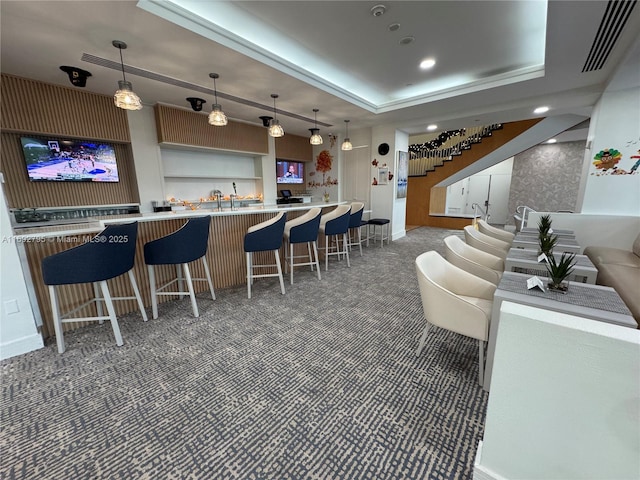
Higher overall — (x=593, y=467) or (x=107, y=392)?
(x=593, y=467)

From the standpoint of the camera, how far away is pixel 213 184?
226 inches

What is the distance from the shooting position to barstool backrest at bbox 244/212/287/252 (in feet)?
9.72

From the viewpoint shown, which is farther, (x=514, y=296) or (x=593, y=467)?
(x=514, y=296)

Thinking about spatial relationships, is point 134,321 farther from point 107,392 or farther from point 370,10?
point 370,10

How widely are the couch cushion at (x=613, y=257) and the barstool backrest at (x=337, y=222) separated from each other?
119 inches

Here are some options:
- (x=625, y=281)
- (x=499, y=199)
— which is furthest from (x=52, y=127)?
(x=499, y=199)

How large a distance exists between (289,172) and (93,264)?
19.0ft

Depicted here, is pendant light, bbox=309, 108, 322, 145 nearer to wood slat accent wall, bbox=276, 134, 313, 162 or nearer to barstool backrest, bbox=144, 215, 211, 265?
wood slat accent wall, bbox=276, 134, 313, 162

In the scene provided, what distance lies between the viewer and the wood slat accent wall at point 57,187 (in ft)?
11.3

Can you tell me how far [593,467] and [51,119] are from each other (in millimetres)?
5980

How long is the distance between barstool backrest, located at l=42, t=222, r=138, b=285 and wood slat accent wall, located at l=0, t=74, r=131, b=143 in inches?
113

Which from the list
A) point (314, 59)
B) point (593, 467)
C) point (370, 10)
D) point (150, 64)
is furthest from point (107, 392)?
point (314, 59)

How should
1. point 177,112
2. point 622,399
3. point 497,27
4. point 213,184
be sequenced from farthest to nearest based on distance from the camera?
1. point 213,184
2. point 177,112
3. point 497,27
4. point 622,399

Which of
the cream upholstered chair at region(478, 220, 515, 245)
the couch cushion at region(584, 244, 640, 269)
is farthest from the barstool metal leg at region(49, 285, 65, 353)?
the couch cushion at region(584, 244, 640, 269)
